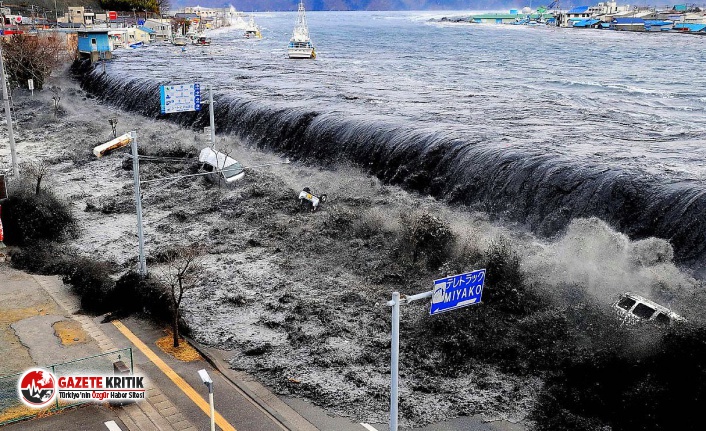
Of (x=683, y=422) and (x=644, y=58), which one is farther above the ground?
(x=644, y=58)

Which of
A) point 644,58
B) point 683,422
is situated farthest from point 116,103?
Answer: point 644,58

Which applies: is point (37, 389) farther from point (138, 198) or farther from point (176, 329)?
point (138, 198)

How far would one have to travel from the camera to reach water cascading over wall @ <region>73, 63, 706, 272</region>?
27672 mm

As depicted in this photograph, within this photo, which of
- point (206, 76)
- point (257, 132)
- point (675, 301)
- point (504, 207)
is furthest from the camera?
point (206, 76)

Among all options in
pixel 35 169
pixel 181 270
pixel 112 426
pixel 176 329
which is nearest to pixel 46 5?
pixel 35 169

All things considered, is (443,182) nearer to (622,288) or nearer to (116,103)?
(622,288)

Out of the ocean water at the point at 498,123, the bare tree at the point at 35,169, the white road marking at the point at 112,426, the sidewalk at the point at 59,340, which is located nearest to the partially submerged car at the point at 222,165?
the ocean water at the point at 498,123

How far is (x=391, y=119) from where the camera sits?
150 feet

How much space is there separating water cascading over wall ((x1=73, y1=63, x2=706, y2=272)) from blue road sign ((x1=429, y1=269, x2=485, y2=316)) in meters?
16.5

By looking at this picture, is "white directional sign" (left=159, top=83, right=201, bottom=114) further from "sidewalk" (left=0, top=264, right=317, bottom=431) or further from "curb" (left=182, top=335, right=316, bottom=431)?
"curb" (left=182, top=335, right=316, bottom=431)

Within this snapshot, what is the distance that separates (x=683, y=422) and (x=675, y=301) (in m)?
6.85

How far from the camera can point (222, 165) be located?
129ft

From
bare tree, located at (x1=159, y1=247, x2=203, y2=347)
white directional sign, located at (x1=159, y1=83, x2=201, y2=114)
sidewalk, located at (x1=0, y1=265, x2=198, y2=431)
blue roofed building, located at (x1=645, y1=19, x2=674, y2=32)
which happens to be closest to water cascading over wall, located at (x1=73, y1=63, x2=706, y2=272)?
white directional sign, located at (x1=159, y1=83, x2=201, y2=114)

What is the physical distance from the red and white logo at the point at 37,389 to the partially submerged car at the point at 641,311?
650 inches
